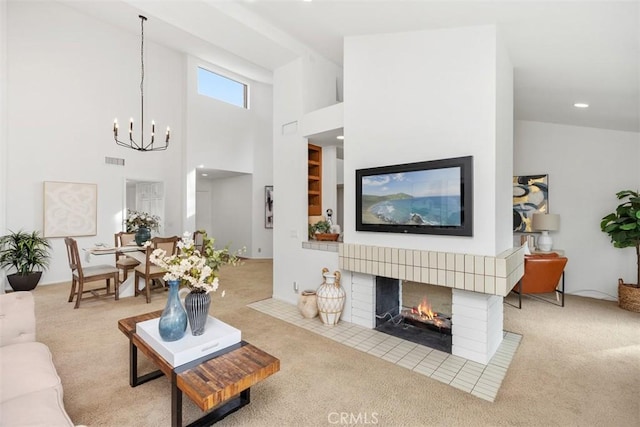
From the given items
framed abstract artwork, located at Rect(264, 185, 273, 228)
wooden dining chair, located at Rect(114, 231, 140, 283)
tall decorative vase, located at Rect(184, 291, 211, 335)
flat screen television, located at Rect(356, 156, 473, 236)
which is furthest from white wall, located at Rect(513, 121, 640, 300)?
wooden dining chair, located at Rect(114, 231, 140, 283)

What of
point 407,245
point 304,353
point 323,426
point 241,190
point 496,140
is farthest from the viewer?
point 241,190

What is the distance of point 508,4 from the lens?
7.35 ft

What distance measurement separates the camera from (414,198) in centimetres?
292

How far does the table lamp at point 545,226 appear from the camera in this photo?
15.1 feet

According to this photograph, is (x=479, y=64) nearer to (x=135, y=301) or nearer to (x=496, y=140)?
(x=496, y=140)

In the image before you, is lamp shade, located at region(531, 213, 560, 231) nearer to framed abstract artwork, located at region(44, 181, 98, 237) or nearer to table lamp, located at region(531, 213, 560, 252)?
table lamp, located at region(531, 213, 560, 252)

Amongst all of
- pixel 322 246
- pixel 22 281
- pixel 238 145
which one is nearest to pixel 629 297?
pixel 322 246

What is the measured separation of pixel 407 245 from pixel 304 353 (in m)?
1.42

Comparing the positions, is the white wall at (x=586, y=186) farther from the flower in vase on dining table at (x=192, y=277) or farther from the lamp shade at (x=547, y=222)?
the flower in vase on dining table at (x=192, y=277)

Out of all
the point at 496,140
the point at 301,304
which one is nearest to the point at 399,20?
the point at 496,140

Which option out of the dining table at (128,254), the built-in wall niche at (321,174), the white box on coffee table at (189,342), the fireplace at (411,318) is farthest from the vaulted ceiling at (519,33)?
the dining table at (128,254)

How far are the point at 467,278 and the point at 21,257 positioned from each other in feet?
21.1

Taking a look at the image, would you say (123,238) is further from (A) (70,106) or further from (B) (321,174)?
(B) (321,174)

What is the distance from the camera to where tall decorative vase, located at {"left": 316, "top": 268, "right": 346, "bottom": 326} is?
3.41 m
